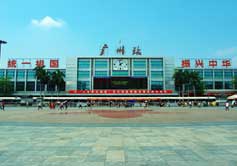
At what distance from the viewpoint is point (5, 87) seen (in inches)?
3073

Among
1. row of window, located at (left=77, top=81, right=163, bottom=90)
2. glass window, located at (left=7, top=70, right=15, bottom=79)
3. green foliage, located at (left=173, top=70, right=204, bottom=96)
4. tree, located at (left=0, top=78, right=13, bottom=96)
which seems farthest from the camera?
glass window, located at (left=7, top=70, right=15, bottom=79)

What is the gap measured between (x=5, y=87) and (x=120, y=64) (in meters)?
Answer: 37.1

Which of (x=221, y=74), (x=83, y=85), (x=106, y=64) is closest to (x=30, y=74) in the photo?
(x=83, y=85)

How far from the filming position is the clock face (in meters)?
80.7

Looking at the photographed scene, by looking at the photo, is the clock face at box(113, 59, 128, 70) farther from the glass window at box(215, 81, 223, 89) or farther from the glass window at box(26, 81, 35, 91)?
the glass window at box(215, 81, 223, 89)

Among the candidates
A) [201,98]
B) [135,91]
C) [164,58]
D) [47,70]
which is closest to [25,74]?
[47,70]

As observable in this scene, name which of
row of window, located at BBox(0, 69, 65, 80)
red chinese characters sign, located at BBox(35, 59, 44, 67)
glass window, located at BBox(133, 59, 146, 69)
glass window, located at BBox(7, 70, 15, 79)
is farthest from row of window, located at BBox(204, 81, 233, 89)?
glass window, located at BBox(7, 70, 15, 79)

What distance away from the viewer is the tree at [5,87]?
7769 centimetres

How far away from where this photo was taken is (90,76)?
264 ft

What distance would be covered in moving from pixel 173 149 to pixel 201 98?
68.3 m

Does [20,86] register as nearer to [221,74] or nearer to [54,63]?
[54,63]

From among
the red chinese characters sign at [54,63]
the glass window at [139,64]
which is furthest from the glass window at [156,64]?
the red chinese characters sign at [54,63]

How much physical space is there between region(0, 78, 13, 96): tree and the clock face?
3449 cm

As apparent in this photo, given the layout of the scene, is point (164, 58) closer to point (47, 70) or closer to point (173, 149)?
point (47, 70)
